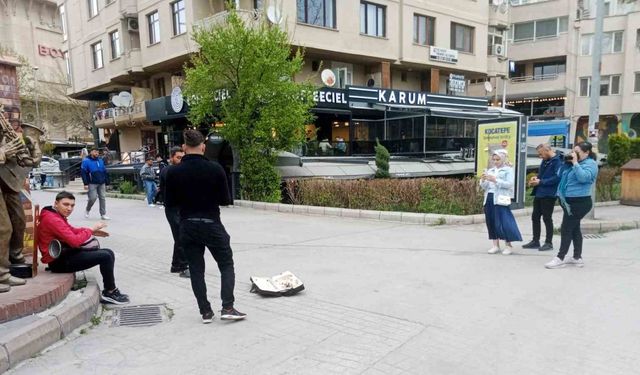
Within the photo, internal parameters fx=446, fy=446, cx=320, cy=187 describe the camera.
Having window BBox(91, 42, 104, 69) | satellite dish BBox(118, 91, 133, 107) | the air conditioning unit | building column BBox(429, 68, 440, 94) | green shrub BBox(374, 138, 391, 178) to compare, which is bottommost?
green shrub BBox(374, 138, 391, 178)

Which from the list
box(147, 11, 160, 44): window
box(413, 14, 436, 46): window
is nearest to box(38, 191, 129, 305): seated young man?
box(147, 11, 160, 44): window

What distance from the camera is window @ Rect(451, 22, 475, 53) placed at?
28.8m

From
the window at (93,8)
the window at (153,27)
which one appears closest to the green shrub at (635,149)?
the window at (153,27)

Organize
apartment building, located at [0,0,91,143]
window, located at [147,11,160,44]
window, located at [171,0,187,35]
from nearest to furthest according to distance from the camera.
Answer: window, located at [171,0,187,35] → window, located at [147,11,160,44] → apartment building, located at [0,0,91,143]

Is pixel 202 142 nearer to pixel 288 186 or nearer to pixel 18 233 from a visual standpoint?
pixel 18 233

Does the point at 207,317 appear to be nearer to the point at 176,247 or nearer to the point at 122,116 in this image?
the point at 176,247

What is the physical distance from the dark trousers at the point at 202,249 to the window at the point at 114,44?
90.1ft

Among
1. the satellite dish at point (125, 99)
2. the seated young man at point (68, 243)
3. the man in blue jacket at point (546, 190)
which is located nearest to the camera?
the seated young man at point (68, 243)

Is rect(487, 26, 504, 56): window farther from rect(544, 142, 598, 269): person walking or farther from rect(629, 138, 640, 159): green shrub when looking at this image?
rect(544, 142, 598, 269): person walking

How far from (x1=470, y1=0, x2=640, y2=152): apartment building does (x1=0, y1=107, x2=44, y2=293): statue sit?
3471 centimetres

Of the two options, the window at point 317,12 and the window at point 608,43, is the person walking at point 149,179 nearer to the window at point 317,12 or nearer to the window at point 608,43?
the window at point 317,12

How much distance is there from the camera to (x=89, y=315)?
446 centimetres

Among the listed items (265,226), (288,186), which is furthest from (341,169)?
(265,226)

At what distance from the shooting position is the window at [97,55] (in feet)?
97.8
